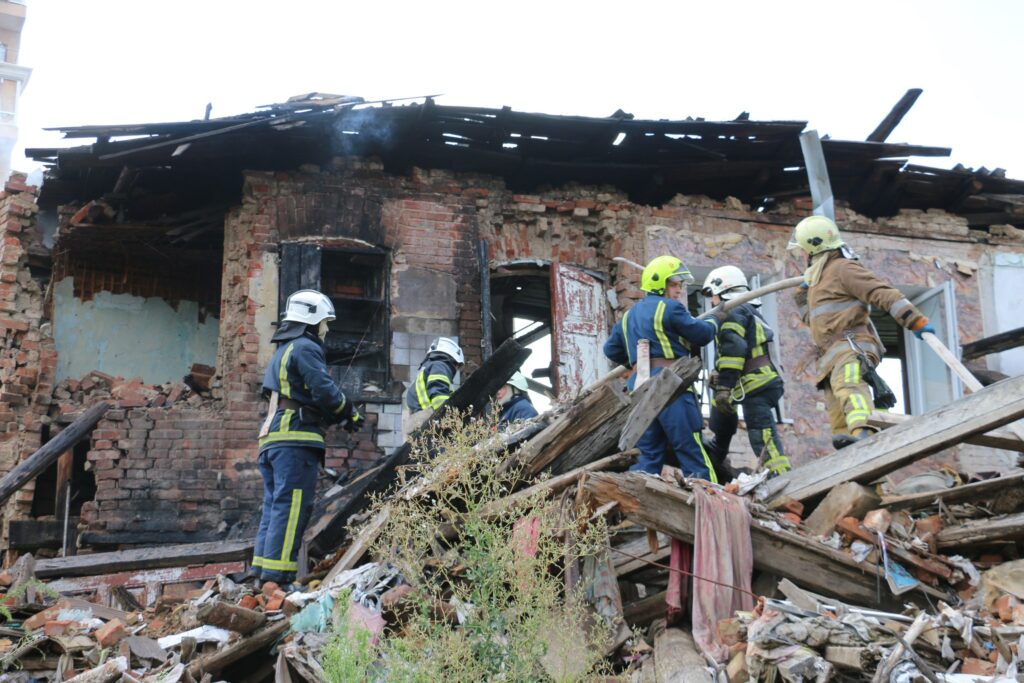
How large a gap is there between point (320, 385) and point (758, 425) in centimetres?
318

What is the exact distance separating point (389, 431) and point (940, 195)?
20.8ft

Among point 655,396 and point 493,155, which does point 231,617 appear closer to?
point 655,396

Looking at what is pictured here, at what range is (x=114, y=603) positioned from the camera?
8.15 m

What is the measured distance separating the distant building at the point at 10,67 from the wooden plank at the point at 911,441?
112ft

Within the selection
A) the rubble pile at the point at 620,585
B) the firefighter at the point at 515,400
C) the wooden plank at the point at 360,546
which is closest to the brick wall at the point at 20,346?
the rubble pile at the point at 620,585

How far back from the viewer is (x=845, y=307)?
8.05m

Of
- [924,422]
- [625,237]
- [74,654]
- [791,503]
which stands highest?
[625,237]

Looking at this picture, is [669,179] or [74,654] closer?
[74,654]

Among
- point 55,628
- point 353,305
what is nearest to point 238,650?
point 55,628

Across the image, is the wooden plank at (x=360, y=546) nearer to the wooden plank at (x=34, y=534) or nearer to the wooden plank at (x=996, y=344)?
the wooden plank at (x=34, y=534)

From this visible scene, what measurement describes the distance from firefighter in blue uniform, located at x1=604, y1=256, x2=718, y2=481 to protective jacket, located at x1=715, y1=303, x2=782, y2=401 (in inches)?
7.4

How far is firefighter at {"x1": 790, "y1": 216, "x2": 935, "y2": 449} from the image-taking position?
302 inches

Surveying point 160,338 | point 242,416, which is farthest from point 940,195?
point 160,338

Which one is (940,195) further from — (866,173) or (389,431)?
(389,431)
